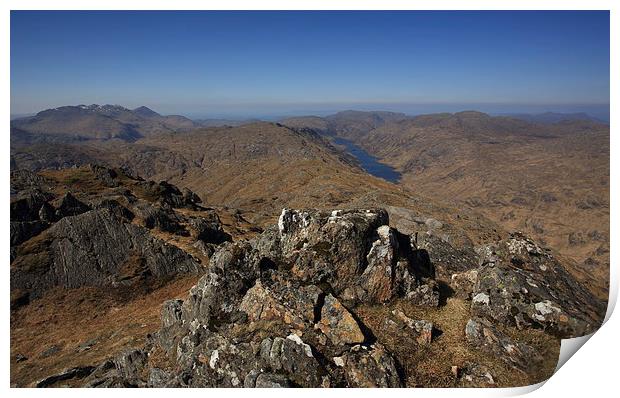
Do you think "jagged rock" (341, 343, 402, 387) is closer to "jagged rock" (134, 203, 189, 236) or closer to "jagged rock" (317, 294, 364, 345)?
"jagged rock" (317, 294, 364, 345)

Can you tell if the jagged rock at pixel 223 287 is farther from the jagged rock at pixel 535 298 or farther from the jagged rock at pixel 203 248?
the jagged rock at pixel 203 248

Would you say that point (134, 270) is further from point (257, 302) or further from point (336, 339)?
point (336, 339)

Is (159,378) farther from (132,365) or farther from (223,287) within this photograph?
(223,287)

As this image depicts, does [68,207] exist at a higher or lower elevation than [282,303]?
lower

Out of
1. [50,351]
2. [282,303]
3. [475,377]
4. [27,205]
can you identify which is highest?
[27,205]

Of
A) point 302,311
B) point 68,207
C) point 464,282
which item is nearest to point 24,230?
point 68,207
